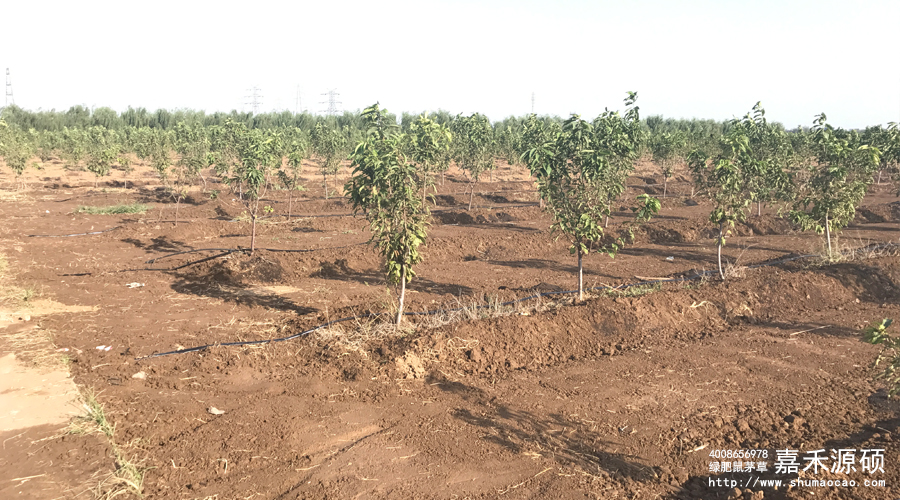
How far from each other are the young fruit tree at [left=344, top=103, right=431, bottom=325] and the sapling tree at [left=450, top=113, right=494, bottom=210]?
523 inches

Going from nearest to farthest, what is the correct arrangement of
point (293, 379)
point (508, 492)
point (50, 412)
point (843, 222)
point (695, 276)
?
1. point (508, 492)
2. point (50, 412)
3. point (293, 379)
4. point (695, 276)
5. point (843, 222)

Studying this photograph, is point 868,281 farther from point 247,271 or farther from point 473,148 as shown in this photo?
point 473,148

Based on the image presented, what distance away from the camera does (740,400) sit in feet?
23.3

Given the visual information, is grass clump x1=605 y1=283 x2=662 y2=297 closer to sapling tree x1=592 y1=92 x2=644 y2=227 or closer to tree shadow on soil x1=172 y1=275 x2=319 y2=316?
sapling tree x1=592 y1=92 x2=644 y2=227

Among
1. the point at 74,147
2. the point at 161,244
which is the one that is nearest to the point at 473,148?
the point at 161,244

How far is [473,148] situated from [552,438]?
2131 centimetres

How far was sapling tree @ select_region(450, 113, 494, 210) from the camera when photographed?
2536 centimetres

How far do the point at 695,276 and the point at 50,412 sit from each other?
39.3 ft

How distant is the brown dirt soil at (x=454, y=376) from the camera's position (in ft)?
18.3

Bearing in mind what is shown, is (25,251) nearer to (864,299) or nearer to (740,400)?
(740,400)

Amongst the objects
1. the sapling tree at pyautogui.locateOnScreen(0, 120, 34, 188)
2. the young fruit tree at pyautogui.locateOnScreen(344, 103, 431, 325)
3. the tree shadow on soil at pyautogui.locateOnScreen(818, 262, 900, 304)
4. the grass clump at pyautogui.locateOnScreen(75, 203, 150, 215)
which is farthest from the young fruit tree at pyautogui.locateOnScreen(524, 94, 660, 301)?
the sapling tree at pyautogui.locateOnScreen(0, 120, 34, 188)

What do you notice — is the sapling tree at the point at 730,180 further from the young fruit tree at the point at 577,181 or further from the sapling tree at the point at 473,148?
the sapling tree at the point at 473,148

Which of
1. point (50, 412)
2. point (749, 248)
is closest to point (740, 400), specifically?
point (50, 412)

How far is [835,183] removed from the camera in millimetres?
13047
